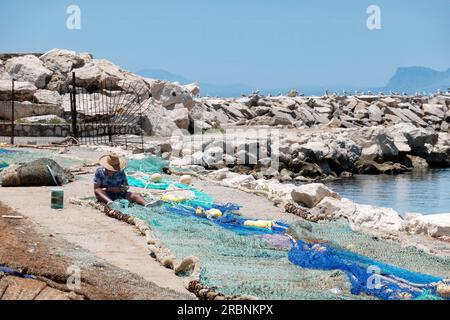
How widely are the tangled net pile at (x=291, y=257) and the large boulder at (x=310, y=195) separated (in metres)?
1.56

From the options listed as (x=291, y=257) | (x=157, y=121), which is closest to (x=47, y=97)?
(x=157, y=121)

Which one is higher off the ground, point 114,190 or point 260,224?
point 114,190

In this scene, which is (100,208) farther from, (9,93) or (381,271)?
(9,93)

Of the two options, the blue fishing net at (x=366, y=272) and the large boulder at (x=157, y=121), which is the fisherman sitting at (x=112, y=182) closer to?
the blue fishing net at (x=366, y=272)

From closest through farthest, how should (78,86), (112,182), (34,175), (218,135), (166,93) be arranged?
1. (112,182)
2. (34,175)
3. (78,86)
4. (218,135)
5. (166,93)

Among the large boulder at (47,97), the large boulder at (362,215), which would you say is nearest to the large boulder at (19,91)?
the large boulder at (47,97)

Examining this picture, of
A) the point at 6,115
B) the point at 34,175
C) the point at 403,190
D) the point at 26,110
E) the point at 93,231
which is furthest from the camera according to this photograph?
the point at 403,190

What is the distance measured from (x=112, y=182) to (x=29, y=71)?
1716cm

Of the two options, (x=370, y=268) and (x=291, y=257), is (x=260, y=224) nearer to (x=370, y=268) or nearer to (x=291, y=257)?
(x=291, y=257)

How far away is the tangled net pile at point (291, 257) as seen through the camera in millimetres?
6445

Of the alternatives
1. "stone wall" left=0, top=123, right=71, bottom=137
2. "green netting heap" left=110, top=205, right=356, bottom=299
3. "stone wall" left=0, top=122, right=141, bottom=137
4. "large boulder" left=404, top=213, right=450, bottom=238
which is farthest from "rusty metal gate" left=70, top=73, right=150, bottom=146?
"green netting heap" left=110, top=205, right=356, bottom=299

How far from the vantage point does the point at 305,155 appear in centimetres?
2709

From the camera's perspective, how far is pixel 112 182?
1063 centimetres
